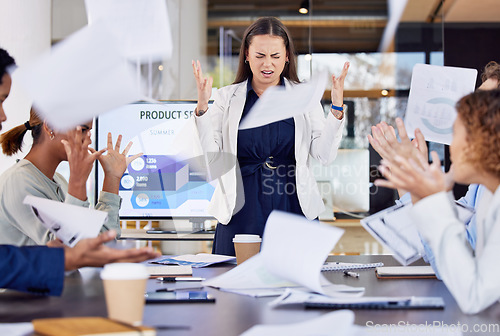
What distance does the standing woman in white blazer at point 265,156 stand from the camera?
7.29 feet

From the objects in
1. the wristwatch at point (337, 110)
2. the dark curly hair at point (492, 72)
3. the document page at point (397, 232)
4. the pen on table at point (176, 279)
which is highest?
the dark curly hair at point (492, 72)

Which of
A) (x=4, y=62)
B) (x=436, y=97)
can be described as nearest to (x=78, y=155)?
(x=4, y=62)

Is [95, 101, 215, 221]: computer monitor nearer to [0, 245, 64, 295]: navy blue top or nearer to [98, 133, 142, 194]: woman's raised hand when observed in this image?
[98, 133, 142, 194]: woman's raised hand

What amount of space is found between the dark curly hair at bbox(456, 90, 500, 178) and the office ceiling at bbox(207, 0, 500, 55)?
11.4 feet

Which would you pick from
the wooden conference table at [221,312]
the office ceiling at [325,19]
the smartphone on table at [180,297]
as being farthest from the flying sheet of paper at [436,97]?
the office ceiling at [325,19]

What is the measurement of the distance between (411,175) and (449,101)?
60cm

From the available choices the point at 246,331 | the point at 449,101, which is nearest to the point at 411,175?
the point at 246,331

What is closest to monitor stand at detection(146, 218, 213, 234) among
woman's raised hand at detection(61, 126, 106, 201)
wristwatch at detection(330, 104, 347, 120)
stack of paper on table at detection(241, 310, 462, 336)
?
wristwatch at detection(330, 104, 347, 120)

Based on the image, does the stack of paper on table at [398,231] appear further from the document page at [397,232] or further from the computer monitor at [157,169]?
the computer monitor at [157,169]

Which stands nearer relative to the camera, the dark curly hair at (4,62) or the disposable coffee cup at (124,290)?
the disposable coffee cup at (124,290)

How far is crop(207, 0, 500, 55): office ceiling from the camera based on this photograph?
4.58 metres

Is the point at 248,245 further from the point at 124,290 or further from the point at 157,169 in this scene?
the point at 157,169

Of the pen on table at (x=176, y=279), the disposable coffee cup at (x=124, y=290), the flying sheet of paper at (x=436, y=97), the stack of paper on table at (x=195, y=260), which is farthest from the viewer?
the stack of paper on table at (x=195, y=260)

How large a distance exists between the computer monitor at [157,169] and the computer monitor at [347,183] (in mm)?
1537
